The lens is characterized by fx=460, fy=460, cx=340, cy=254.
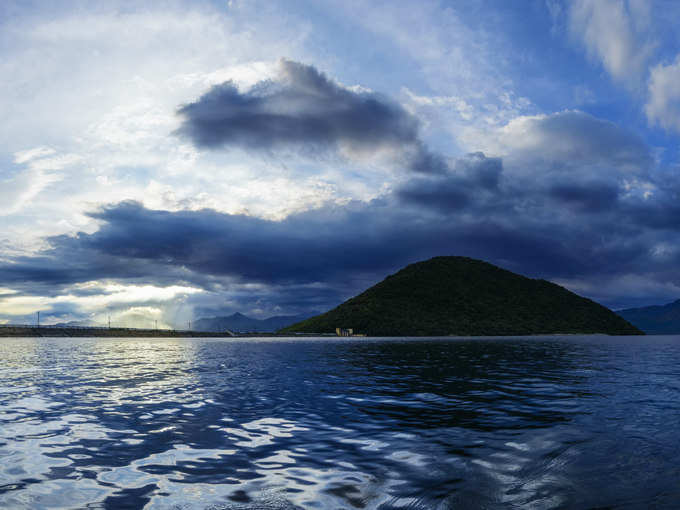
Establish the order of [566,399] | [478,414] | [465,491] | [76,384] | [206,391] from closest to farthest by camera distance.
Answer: [465,491]
[478,414]
[566,399]
[206,391]
[76,384]

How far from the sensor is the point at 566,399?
2973cm

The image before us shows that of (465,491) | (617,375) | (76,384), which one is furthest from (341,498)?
(617,375)

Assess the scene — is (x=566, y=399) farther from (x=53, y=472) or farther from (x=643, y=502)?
(x=53, y=472)

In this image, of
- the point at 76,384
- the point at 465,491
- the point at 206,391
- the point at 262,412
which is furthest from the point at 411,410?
the point at 76,384

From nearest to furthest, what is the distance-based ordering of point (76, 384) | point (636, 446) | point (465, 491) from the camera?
point (465, 491), point (636, 446), point (76, 384)

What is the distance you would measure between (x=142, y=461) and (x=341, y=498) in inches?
296

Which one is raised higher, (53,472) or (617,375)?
(53,472)

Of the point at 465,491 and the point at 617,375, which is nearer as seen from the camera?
the point at 465,491

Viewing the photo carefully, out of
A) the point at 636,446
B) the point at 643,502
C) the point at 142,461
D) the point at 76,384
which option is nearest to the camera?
the point at 643,502

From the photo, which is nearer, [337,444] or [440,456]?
[440,456]

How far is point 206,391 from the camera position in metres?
34.1

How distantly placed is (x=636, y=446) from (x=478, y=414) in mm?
8071

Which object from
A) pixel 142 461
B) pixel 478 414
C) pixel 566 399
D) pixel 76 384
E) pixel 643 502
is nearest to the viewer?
pixel 643 502

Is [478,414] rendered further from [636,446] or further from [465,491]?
[465,491]
